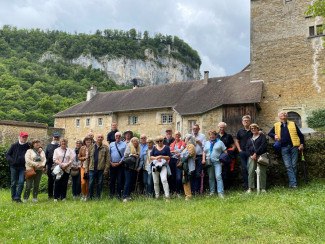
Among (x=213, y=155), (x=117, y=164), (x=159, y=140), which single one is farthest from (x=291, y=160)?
(x=117, y=164)

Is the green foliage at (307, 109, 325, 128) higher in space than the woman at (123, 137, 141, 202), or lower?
higher

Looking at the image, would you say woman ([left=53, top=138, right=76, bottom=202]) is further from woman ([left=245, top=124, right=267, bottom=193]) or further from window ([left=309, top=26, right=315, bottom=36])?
window ([left=309, top=26, right=315, bottom=36])

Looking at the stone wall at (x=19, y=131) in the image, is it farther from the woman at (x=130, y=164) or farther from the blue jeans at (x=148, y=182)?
the blue jeans at (x=148, y=182)

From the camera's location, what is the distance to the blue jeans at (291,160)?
6852 mm

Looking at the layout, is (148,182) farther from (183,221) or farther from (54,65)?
(54,65)

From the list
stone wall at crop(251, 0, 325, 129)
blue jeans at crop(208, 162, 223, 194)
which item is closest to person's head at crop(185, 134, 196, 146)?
blue jeans at crop(208, 162, 223, 194)

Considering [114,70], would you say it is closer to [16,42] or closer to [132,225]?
[16,42]

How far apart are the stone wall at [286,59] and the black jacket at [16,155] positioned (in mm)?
17878

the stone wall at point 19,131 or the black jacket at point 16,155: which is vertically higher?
the stone wall at point 19,131

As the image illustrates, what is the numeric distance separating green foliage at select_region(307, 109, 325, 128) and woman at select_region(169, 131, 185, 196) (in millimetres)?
15745

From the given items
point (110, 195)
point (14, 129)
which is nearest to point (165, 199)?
point (110, 195)

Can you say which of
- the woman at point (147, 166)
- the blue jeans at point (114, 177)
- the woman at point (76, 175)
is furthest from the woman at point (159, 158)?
the woman at point (76, 175)

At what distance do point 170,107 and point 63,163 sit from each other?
18.4m

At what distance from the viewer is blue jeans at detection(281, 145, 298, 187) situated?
22.5ft
